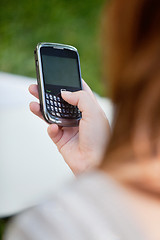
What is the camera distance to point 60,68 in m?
1.17

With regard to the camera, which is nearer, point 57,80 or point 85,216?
point 85,216

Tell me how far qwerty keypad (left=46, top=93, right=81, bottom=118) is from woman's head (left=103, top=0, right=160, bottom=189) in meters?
0.65

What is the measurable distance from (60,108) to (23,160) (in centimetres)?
59

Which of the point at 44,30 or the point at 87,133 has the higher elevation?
the point at 87,133

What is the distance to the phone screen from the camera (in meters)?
1.13

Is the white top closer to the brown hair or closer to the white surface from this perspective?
the brown hair

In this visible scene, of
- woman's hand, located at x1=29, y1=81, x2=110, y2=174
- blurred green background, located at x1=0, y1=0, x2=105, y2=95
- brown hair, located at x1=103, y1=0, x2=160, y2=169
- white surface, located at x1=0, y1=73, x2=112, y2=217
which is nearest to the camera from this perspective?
brown hair, located at x1=103, y1=0, x2=160, y2=169

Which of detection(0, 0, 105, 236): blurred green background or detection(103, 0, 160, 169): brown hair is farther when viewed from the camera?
detection(0, 0, 105, 236): blurred green background

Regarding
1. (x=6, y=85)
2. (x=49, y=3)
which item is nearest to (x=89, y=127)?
(x=6, y=85)

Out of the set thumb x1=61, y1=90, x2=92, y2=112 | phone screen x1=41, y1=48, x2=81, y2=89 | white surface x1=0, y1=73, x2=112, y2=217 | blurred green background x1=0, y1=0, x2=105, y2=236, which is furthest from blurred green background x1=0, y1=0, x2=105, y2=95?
thumb x1=61, y1=90, x2=92, y2=112

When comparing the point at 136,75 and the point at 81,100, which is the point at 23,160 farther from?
the point at 136,75

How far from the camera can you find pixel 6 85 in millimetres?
1857

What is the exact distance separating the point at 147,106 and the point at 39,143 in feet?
4.20

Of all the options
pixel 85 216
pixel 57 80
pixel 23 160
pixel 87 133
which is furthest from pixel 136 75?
pixel 23 160
